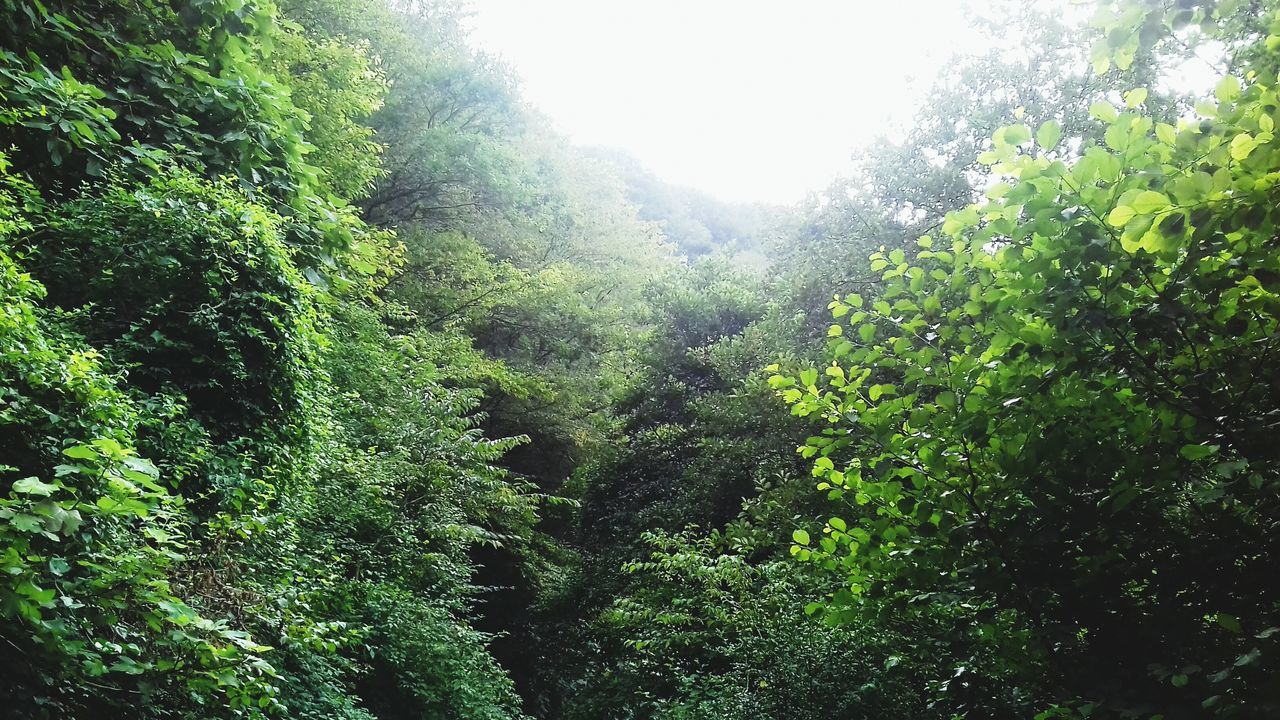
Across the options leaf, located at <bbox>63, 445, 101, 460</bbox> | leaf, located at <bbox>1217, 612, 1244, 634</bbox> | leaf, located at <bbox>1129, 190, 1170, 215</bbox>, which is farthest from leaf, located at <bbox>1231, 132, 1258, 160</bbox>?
leaf, located at <bbox>63, 445, 101, 460</bbox>

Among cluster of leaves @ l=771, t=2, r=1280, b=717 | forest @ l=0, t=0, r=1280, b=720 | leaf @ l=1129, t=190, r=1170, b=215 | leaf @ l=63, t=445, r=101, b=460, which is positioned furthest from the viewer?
leaf @ l=63, t=445, r=101, b=460

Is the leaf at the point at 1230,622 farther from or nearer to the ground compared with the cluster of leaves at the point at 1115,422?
nearer to the ground

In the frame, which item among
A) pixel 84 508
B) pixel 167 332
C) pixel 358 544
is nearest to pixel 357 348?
pixel 358 544

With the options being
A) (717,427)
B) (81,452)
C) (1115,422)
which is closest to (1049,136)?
(1115,422)

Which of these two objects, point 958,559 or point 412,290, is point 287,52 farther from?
point 958,559

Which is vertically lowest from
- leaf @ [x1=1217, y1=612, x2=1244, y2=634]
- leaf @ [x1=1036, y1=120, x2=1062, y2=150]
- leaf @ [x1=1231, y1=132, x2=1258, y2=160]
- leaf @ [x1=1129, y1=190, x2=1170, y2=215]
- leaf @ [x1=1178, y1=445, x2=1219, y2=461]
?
leaf @ [x1=1217, y1=612, x2=1244, y2=634]

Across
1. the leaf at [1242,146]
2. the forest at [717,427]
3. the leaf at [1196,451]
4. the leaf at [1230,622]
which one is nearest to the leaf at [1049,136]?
the forest at [717,427]

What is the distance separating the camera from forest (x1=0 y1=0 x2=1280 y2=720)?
1848 mm

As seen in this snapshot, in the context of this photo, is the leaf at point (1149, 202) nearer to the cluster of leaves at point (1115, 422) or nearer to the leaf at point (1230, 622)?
the cluster of leaves at point (1115, 422)

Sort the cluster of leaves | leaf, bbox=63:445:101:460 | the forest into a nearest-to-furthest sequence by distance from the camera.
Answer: the cluster of leaves → the forest → leaf, bbox=63:445:101:460

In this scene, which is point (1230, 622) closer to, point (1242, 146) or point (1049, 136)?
point (1242, 146)

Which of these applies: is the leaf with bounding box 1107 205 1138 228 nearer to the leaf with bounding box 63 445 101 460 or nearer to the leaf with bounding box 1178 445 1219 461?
the leaf with bounding box 1178 445 1219 461

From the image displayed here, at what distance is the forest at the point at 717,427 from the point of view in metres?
1.85

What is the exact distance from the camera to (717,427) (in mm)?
10078
